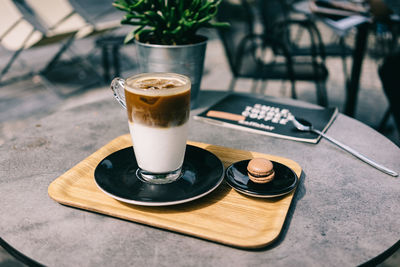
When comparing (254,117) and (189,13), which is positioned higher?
(189,13)

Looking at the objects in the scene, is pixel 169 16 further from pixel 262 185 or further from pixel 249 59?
pixel 249 59

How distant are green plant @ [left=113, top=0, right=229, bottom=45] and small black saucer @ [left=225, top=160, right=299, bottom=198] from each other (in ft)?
1.47

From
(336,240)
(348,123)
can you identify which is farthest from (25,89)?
(336,240)

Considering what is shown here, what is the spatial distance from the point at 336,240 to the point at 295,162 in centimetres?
25

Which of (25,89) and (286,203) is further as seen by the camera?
(25,89)

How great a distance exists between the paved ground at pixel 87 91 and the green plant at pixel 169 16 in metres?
1.63

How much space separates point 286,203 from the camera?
0.61m

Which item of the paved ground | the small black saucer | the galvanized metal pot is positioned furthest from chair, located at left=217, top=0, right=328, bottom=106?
the small black saucer

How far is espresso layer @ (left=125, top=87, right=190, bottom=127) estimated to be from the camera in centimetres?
61

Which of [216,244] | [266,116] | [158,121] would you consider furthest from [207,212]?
[266,116]

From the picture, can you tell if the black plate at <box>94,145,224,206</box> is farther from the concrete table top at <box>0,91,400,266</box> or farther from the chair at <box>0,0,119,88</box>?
the chair at <box>0,0,119,88</box>

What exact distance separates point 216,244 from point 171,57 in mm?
600

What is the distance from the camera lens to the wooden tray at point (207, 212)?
0.54m

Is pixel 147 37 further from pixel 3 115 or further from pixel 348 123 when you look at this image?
pixel 3 115
